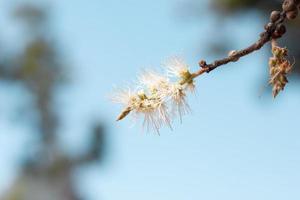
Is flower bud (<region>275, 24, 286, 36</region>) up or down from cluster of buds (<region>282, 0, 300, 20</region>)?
down

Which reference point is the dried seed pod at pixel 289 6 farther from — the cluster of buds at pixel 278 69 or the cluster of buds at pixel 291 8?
the cluster of buds at pixel 278 69

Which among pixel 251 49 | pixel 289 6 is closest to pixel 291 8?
pixel 289 6

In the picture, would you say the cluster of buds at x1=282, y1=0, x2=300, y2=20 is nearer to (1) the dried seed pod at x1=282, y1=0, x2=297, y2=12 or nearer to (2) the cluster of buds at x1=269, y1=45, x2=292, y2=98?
(1) the dried seed pod at x1=282, y1=0, x2=297, y2=12

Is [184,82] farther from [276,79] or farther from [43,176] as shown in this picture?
[43,176]

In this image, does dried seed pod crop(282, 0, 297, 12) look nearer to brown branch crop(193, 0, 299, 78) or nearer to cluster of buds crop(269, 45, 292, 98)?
brown branch crop(193, 0, 299, 78)

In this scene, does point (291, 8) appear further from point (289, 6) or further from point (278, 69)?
point (278, 69)

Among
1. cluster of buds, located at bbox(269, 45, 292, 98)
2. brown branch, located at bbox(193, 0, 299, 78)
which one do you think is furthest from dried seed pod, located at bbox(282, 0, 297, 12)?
cluster of buds, located at bbox(269, 45, 292, 98)

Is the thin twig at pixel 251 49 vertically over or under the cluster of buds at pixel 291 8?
under

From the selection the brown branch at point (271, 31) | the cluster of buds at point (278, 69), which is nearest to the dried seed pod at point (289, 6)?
the brown branch at point (271, 31)

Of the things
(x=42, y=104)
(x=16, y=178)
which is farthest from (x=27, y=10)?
(x=16, y=178)
